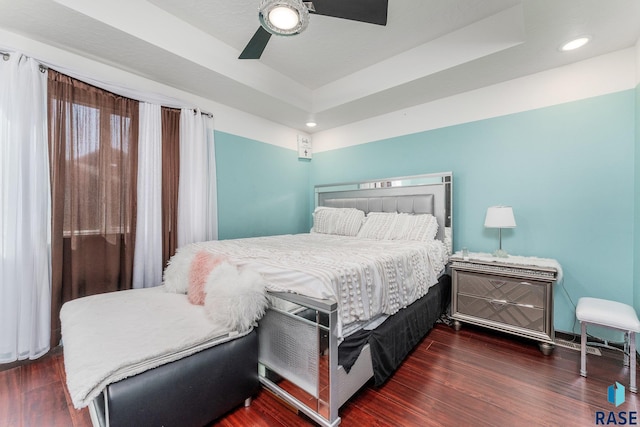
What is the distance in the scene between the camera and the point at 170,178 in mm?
2725

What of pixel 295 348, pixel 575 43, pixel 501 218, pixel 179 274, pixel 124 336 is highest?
pixel 575 43

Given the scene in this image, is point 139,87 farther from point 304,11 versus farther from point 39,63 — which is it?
point 304,11

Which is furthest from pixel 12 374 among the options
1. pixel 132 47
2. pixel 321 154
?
pixel 321 154

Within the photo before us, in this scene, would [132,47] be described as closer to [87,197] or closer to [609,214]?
[87,197]

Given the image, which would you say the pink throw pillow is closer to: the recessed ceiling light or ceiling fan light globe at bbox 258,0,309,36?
ceiling fan light globe at bbox 258,0,309,36

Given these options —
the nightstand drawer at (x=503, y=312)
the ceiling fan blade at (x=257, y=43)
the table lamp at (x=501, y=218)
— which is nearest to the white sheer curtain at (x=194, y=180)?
the ceiling fan blade at (x=257, y=43)

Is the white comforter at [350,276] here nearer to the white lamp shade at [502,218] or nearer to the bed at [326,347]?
the bed at [326,347]

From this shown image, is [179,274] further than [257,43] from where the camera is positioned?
Yes

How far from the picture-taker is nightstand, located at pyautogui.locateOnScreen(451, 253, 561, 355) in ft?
6.95

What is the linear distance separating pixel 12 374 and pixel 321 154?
13.1ft

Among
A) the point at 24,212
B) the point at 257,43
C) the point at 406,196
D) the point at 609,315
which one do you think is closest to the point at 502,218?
the point at 609,315

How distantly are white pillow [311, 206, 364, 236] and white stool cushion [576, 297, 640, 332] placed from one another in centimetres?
207

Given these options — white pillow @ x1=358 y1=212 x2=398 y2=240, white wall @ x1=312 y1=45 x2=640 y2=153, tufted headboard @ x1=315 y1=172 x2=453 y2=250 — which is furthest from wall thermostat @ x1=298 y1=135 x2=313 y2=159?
white pillow @ x1=358 y1=212 x2=398 y2=240

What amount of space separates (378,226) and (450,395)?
1755mm
